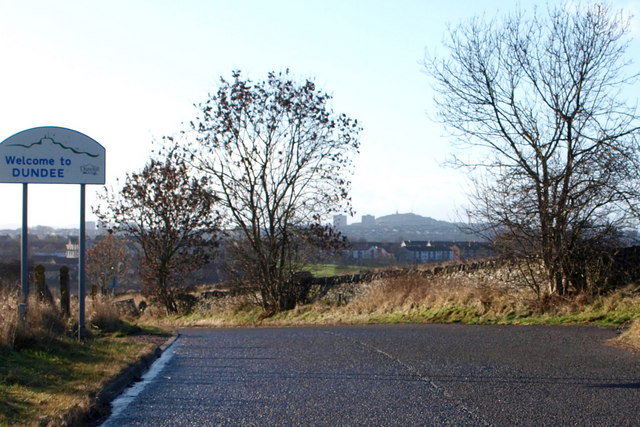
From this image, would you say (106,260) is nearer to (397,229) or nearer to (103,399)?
(397,229)

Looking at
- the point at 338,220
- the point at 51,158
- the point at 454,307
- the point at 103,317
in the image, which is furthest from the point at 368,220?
the point at 51,158

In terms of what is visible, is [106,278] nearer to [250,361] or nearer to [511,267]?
[511,267]

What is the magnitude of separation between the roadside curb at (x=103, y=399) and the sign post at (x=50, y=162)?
2539mm

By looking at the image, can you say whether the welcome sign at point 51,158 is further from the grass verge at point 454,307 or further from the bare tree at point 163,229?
the bare tree at point 163,229

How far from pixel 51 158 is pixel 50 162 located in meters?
0.07

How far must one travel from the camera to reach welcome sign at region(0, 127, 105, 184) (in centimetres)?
1128

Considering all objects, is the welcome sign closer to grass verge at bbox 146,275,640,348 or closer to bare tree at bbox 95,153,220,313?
grass verge at bbox 146,275,640,348

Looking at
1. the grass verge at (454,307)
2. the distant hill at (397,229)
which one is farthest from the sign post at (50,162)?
the distant hill at (397,229)

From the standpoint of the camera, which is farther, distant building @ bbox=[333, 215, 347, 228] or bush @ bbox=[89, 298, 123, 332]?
distant building @ bbox=[333, 215, 347, 228]

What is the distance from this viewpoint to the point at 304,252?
26172 mm

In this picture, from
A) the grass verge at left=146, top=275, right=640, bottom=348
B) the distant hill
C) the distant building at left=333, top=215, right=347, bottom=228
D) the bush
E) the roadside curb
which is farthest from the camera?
the distant hill

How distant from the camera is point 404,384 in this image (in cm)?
804

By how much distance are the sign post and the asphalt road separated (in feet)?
9.59

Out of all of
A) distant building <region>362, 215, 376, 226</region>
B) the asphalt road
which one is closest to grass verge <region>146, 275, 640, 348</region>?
the asphalt road
